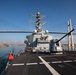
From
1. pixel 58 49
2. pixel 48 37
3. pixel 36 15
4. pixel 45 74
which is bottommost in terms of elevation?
pixel 45 74

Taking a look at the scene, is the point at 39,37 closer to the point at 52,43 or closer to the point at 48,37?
the point at 48,37

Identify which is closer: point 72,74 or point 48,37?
point 72,74

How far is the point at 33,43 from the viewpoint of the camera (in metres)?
30.5

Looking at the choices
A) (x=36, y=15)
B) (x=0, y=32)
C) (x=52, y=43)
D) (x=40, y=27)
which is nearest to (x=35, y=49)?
(x=52, y=43)

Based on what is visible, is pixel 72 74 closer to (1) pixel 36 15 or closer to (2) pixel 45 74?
(2) pixel 45 74

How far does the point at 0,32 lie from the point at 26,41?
4792 centimetres

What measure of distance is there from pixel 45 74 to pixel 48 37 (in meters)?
22.4

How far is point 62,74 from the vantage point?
26.3 feet

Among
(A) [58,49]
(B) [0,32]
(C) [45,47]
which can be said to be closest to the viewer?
(A) [58,49]

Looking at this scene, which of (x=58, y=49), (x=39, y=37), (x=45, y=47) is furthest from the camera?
(x=39, y=37)

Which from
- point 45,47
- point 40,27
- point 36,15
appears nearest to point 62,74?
point 45,47

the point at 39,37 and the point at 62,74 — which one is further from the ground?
the point at 39,37

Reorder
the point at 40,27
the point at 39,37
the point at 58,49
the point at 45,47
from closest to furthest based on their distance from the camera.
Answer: the point at 58,49 → the point at 45,47 → the point at 39,37 → the point at 40,27

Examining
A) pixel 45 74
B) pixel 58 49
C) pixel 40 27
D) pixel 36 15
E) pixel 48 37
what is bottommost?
pixel 45 74
